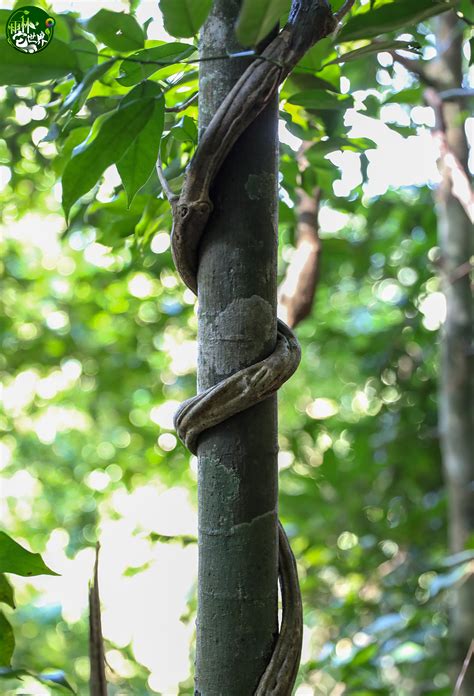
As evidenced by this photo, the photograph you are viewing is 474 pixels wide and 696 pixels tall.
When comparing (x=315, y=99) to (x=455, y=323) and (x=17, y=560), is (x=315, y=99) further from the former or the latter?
(x=455, y=323)

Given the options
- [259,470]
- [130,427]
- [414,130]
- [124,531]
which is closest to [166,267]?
[414,130]

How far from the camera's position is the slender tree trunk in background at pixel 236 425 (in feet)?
1.29

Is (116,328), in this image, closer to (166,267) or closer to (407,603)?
(166,267)

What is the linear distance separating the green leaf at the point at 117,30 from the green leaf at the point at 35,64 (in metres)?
0.02

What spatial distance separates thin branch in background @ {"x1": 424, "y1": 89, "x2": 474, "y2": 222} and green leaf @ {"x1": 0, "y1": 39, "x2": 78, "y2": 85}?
2.26 feet

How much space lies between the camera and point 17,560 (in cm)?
39

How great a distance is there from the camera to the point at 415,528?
4.93ft

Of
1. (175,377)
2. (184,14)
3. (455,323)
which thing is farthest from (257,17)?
(175,377)

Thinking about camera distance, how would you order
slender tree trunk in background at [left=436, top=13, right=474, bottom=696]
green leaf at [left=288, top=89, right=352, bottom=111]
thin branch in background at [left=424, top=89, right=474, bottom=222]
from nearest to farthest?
1. green leaf at [left=288, top=89, right=352, bottom=111]
2. thin branch in background at [left=424, top=89, right=474, bottom=222]
3. slender tree trunk in background at [left=436, top=13, right=474, bottom=696]

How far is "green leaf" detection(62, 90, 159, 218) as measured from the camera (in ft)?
1.29

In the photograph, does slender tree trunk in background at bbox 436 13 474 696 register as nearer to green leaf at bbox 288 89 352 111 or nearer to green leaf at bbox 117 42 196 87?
green leaf at bbox 288 89 352 111

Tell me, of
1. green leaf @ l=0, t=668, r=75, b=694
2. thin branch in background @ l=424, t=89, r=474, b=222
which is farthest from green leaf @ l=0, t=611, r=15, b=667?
thin branch in background @ l=424, t=89, r=474, b=222

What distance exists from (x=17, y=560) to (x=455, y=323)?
1.02 metres

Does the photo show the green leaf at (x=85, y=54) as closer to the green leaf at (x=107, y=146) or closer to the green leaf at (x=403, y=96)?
the green leaf at (x=107, y=146)
